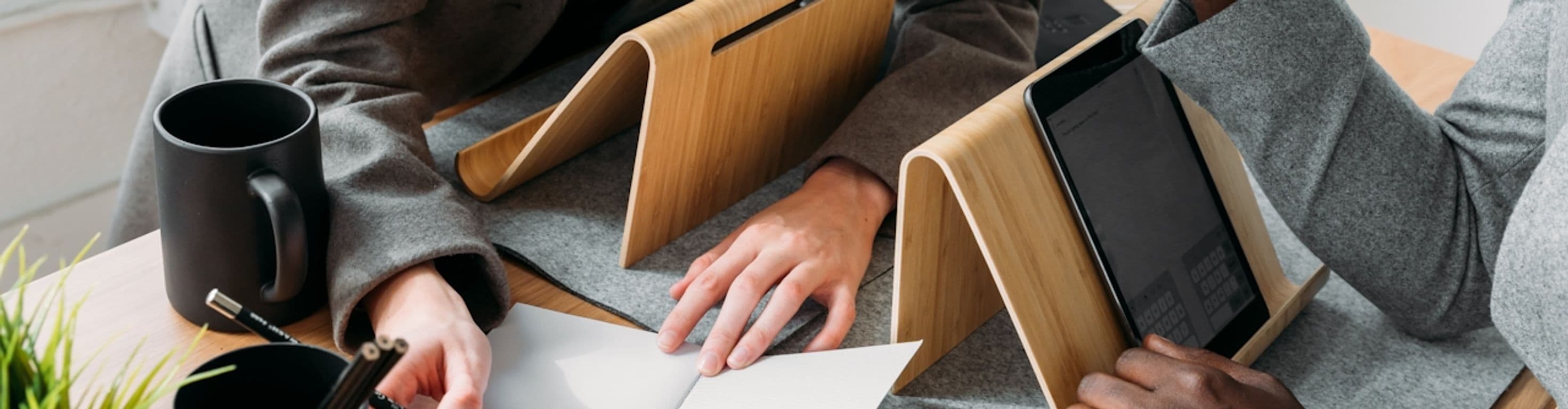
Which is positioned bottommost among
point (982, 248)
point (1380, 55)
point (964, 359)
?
point (1380, 55)

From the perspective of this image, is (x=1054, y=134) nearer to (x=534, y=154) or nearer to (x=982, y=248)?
(x=982, y=248)

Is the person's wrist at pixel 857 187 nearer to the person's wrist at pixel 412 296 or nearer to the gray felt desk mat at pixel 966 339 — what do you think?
the gray felt desk mat at pixel 966 339

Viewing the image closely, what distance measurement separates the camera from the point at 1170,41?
0.60 m

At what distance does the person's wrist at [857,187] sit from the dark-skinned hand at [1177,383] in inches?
8.2

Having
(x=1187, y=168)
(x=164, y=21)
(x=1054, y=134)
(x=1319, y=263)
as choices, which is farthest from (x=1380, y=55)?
(x=164, y=21)

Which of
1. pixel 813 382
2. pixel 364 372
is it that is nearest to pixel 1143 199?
pixel 813 382

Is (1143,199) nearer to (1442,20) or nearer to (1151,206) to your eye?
(1151,206)

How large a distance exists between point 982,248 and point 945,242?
0.06 metres

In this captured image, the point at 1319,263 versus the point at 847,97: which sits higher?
the point at 847,97

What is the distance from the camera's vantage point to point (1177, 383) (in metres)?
0.57

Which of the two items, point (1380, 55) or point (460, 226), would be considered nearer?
point (460, 226)

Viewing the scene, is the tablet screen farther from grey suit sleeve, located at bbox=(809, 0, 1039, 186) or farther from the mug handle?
the mug handle

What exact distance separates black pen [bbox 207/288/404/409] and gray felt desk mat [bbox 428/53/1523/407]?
185mm

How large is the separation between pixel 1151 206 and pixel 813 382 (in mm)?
217
